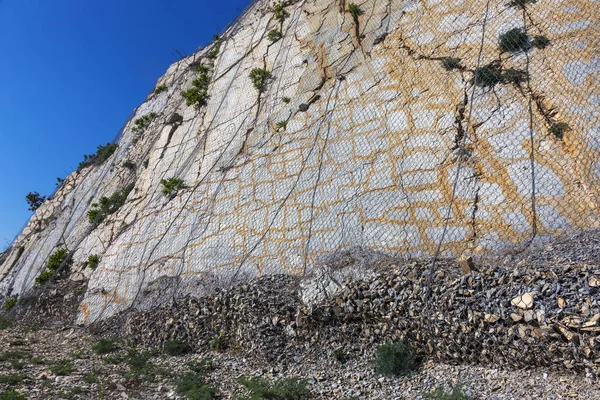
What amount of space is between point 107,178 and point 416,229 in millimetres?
8985

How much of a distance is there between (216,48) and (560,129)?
899 centimetres

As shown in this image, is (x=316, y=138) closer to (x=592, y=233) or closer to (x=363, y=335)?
(x=363, y=335)

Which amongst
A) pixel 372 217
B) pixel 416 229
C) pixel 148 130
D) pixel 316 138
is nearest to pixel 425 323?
pixel 416 229

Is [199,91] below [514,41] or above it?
above

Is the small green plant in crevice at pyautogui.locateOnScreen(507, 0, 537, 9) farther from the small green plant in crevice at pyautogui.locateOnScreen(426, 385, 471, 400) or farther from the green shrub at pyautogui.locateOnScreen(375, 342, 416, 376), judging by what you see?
the small green plant in crevice at pyautogui.locateOnScreen(426, 385, 471, 400)

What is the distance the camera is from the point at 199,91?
1070 cm

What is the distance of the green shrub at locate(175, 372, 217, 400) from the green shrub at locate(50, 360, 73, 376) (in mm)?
1393

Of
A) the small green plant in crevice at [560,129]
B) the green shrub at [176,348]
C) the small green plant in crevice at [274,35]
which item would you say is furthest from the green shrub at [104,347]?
the small green plant in crevice at [274,35]

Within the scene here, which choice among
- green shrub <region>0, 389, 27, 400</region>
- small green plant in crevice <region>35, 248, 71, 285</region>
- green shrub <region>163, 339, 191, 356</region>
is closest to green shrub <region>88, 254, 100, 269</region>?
small green plant in crevice <region>35, 248, 71, 285</region>

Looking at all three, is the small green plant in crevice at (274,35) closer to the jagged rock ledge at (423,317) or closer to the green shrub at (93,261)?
the green shrub at (93,261)

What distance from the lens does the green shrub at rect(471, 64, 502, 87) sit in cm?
603

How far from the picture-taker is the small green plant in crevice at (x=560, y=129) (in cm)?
516

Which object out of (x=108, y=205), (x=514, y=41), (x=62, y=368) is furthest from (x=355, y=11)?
(x=62, y=368)

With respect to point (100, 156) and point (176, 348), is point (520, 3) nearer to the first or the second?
point (176, 348)
